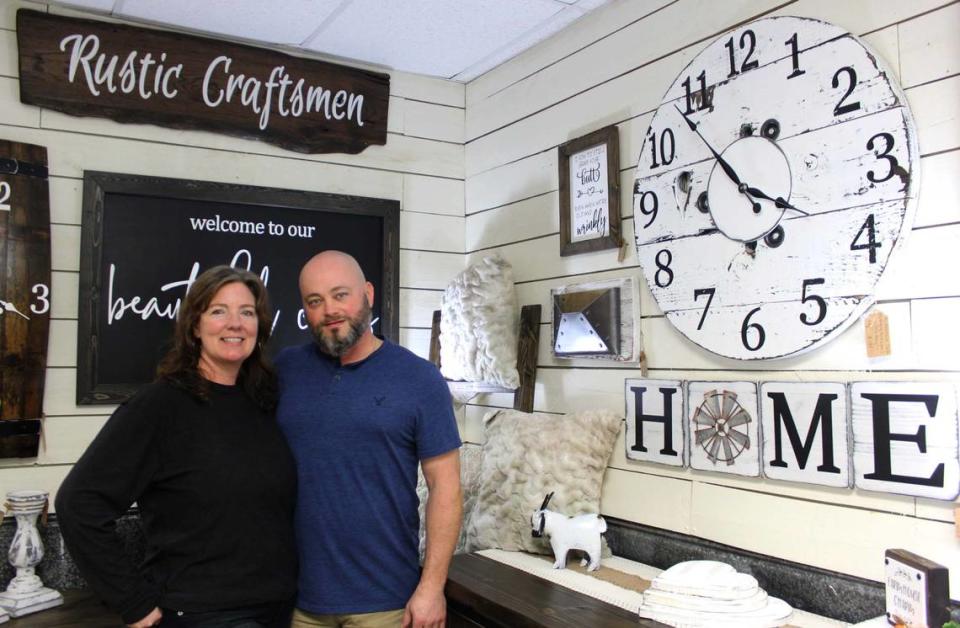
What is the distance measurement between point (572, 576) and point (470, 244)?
149 cm

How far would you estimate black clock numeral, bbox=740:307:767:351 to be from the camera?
6.18 feet

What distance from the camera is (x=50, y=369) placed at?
245 cm

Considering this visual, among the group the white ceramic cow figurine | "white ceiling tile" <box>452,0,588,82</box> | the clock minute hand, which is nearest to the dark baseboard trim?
the white ceramic cow figurine

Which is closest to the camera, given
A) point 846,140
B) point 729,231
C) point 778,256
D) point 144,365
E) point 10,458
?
point 846,140

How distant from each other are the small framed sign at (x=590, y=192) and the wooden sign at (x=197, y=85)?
2.82 ft

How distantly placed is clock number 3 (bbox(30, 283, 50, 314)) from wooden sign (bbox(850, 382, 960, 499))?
221 cm

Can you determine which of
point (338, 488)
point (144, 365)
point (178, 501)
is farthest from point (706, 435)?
point (144, 365)

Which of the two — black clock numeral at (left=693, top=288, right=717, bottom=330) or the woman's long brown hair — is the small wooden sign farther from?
the woman's long brown hair

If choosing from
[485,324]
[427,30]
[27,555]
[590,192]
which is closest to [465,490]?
[485,324]

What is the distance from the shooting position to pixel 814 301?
1.77 meters

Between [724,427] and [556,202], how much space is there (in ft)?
3.33

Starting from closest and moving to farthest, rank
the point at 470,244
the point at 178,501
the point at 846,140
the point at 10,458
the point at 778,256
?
the point at 178,501 < the point at 846,140 < the point at 778,256 < the point at 10,458 < the point at 470,244

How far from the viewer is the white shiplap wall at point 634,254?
1565 millimetres

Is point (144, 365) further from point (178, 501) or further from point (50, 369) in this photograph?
point (178, 501)
